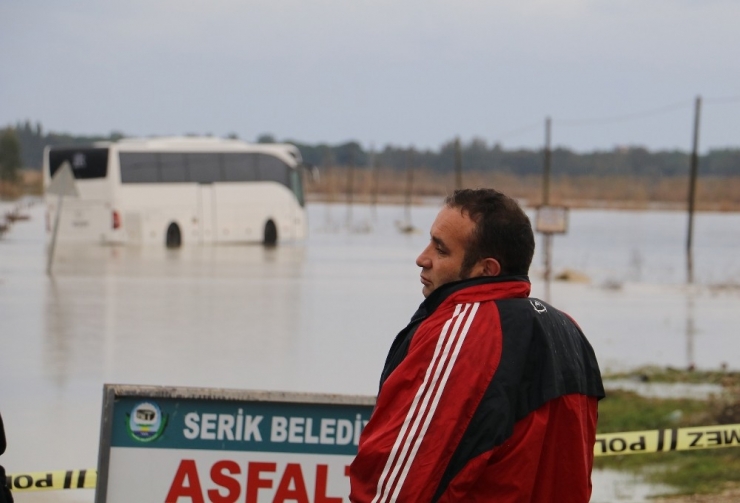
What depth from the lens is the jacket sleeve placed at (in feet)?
9.61

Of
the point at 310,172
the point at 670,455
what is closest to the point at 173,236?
the point at 310,172

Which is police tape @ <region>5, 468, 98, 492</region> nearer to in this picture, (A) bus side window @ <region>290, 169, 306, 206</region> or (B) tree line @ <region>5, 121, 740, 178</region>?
(A) bus side window @ <region>290, 169, 306, 206</region>

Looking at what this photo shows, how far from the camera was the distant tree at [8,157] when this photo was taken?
4638 inches

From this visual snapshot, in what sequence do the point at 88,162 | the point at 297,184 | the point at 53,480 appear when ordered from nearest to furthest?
the point at 53,480 < the point at 88,162 < the point at 297,184

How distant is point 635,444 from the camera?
6359mm

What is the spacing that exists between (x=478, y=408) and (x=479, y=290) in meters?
0.31

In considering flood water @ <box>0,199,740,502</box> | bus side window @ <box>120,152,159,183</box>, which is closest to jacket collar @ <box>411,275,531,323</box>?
flood water @ <box>0,199,740,502</box>

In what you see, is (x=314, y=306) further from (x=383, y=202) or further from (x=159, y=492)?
(x=383, y=202)

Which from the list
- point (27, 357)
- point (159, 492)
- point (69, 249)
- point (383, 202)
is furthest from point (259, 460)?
point (383, 202)

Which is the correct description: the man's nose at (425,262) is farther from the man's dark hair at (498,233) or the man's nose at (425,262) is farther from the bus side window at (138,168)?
the bus side window at (138,168)

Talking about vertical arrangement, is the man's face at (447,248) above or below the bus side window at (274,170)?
above

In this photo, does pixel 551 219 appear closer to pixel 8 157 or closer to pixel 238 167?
pixel 238 167

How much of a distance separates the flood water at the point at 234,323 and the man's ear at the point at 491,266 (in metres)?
4.88

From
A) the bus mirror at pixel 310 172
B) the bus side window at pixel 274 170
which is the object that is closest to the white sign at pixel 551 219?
the bus side window at pixel 274 170
